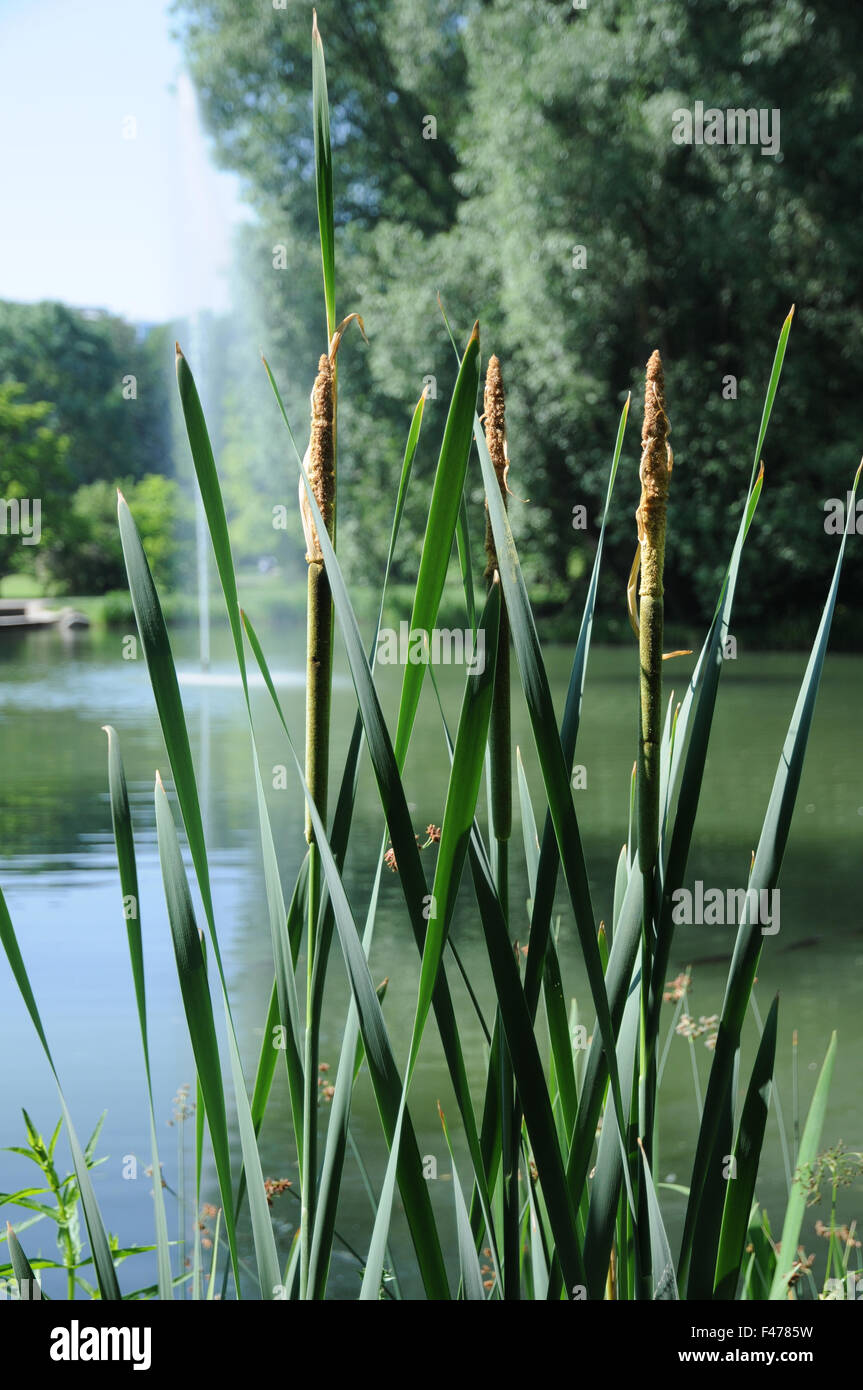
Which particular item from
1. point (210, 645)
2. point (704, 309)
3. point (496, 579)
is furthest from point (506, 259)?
point (496, 579)

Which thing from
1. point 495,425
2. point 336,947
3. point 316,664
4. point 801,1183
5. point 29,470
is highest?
point 29,470

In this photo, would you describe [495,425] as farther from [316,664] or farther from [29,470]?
[29,470]

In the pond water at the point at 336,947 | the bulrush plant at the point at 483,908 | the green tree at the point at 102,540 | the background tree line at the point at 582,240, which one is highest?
the background tree line at the point at 582,240

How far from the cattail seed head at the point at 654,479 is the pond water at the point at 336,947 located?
809 mm

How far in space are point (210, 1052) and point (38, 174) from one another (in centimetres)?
2329

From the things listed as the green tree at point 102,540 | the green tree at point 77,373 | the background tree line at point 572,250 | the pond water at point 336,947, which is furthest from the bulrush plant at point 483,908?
the green tree at point 77,373

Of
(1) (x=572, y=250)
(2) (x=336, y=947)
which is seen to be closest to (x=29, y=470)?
(1) (x=572, y=250)

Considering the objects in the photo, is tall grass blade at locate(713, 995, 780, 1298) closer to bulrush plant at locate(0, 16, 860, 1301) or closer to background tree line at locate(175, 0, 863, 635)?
bulrush plant at locate(0, 16, 860, 1301)

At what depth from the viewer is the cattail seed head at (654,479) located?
1.87 feet

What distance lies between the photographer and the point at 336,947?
4.29 metres

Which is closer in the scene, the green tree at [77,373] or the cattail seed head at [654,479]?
the cattail seed head at [654,479]

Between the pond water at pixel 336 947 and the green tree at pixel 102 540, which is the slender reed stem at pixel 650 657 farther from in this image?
the green tree at pixel 102 540

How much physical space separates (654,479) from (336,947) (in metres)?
3.83
